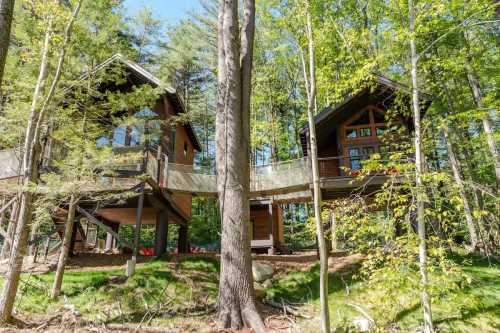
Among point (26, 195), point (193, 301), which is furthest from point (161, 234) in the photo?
A: point (26, 195)

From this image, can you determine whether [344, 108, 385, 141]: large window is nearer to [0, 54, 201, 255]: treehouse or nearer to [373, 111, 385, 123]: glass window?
[373, 111, 385, 123]: glass window

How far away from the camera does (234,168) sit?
7012mm

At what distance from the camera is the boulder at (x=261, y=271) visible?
32.2 feet

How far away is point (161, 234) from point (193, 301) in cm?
468

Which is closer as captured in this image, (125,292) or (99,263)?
(125,292)

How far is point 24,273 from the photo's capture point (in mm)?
9750

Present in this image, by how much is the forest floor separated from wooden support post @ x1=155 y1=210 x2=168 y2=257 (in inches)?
→ 40.8

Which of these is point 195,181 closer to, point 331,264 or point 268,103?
point 331,264

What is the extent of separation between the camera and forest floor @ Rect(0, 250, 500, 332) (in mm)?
6492

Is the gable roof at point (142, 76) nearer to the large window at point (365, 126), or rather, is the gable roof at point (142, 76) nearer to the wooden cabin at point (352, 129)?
the wooden cabin at point (352, 129)

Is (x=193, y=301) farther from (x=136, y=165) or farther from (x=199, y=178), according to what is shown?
(x=199, y=178)

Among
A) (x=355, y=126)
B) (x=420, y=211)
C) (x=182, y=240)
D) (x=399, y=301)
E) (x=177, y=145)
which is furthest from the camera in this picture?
(x=182, y=240)

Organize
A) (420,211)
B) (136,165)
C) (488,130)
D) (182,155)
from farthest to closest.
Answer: (182,155)
(488,130)
(136,165)
(420,211)

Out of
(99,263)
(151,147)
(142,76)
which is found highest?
(142,76)
